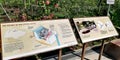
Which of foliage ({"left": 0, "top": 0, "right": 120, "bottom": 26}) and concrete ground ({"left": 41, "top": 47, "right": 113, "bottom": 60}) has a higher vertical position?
foliage ({"left": 0, "top": 0, "right": 120, "bottom": 26})

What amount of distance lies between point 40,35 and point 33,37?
140 mm

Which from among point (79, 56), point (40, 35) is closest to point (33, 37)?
point (40, 35)

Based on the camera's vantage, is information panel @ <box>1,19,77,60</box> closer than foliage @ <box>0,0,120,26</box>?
Yes

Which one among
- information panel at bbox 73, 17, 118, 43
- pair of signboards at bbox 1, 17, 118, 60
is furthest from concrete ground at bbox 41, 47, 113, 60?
pair of signboards at bbox 1, 17, 118, 60

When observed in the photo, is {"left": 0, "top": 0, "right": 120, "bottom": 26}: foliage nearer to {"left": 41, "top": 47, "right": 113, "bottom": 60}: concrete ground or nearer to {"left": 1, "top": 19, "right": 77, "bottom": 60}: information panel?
{"left": 41, "top": 47, "right": 113, "bottom": 60}: concrete ground

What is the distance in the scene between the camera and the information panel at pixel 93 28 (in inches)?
137

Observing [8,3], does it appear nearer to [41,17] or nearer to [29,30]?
[41,17]

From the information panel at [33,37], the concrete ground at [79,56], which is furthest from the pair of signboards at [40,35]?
the concrete ground at [79,56]

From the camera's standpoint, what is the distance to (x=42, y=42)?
286 cm

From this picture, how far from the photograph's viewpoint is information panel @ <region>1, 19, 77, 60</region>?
99.7 inches

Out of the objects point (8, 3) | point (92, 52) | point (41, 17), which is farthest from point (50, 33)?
point (8, 3)

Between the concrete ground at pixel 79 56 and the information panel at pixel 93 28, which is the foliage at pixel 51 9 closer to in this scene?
the concrete ground at pixel 79 56

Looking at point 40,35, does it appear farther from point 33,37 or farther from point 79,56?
point 79,56

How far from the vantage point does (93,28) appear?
12.2 feet
